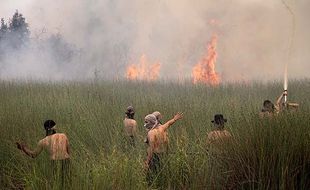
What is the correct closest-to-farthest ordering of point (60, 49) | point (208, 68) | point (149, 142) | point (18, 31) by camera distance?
point (149, 142)
point (208, 68)
point (60, 49)
point (18, 31)

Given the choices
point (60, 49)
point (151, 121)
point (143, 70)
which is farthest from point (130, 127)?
point (60, 49)

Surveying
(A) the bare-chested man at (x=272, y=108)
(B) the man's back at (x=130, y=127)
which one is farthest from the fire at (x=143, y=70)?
(A) the bare-chested man at (x=272, y=108)

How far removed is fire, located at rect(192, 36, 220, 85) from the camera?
27.4 metres

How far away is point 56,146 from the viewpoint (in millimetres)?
7090

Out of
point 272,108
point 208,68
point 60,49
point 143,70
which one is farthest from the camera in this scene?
point 60,49

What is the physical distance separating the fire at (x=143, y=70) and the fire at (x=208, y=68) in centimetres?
403

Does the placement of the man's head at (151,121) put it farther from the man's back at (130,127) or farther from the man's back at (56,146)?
the man's back at (130,127)

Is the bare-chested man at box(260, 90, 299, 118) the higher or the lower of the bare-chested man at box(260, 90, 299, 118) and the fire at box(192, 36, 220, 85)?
the lower

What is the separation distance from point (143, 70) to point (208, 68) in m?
5.06

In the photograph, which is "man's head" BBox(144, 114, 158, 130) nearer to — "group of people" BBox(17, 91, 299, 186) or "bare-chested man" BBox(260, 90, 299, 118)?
"group of people" BBox(17, 91, 299, 186)

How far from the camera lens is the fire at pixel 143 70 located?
101 feet

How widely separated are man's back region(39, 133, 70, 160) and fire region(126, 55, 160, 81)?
23195 mm

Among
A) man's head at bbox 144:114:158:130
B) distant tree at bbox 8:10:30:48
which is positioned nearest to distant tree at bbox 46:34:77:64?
distant tree at bbox 8:10:30:48

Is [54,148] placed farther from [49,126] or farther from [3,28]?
[3,28]
